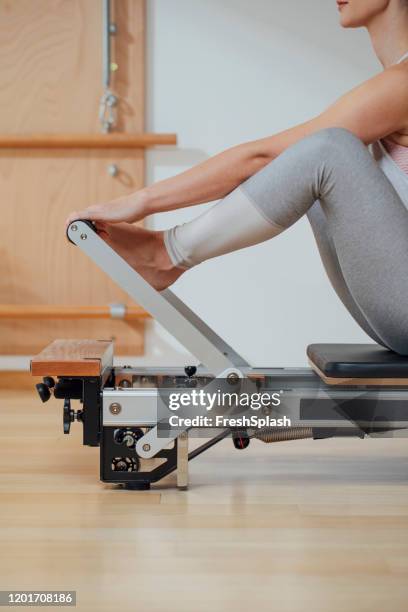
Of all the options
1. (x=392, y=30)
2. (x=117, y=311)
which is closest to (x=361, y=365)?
(x=392, y=30)

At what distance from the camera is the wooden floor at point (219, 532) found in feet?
3.24

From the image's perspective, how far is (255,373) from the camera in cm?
146

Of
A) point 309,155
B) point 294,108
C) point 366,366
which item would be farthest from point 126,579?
point 294,108

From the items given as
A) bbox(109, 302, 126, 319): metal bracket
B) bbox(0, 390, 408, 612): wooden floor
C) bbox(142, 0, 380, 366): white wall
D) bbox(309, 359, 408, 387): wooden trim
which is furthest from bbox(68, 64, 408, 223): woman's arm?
bbox(142, 0, 380, 366): white wall

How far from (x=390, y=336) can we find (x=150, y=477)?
454 millimetres

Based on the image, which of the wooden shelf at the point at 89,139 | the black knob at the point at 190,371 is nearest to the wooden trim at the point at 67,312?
the wooden shelf at the point at 89,139

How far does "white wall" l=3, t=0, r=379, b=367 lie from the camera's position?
2.63 meters

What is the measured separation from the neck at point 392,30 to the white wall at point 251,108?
46.1 inches

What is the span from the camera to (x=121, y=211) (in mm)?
1382

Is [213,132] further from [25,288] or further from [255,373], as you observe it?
[255,373]

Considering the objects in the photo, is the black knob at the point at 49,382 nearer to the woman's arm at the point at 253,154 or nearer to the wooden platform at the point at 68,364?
the wooden platform at the point at 68,364

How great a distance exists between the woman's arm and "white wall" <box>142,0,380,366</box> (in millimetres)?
1264

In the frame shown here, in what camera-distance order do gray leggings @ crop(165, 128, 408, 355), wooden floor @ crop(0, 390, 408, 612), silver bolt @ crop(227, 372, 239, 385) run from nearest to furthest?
wooden floor @ crop(0, 390, 408, 612) → gray leggings @ crop(165, 128, 408, 355) → silver bolt @ crop(227, 372, 239, 385)

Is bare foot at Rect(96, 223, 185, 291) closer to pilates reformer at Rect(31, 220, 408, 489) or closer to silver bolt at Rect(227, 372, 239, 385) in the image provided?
pilates reformer at Rect(31, 220, 408, 489)
